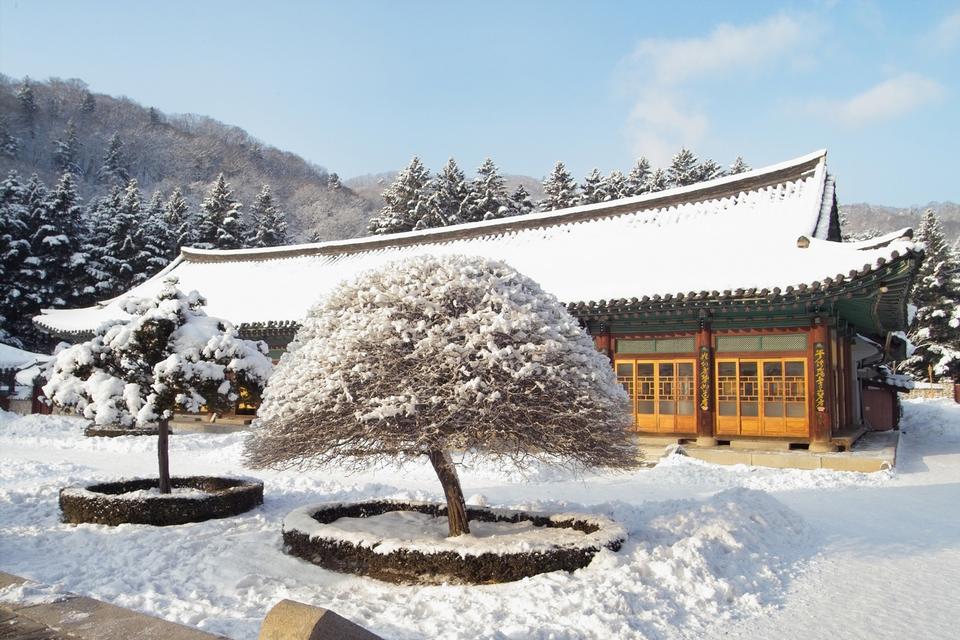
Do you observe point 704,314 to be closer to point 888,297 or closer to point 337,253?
point 888,297

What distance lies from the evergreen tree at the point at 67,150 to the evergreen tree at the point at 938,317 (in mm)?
80704

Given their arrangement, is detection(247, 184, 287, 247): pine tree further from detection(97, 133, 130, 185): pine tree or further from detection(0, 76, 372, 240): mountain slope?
detection(97, 133, 130, 185): pine tree

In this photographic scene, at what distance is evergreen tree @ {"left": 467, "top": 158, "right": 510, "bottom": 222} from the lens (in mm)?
42656

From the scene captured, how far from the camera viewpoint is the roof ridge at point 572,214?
61.2 ft

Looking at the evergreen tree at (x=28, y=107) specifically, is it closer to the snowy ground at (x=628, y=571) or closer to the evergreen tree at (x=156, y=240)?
the evergreen tree at (x=156, y=240)

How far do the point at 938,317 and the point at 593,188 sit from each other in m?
22.0

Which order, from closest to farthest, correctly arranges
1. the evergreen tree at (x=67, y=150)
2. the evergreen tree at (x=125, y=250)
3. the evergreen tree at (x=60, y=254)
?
1. the evergreen tree at (x=60, y=254)
2. the evergreen tree at (x=125, y=250)
3. the evergreen tree at (x=67, y=150)

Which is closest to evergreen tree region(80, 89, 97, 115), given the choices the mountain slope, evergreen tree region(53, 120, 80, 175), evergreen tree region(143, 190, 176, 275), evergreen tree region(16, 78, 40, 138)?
the mountain slope

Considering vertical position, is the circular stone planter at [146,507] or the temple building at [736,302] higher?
the temple building at [736,302]

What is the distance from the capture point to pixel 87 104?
94.5 meters

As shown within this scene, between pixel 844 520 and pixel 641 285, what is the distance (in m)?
7.76

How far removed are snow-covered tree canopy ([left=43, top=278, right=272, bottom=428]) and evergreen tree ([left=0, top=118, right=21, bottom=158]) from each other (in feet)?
267

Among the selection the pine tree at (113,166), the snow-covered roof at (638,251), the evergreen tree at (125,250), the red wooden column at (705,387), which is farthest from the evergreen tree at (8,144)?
the red wooden column at (705,387)

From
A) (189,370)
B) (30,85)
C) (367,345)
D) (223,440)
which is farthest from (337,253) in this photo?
(30,85)
